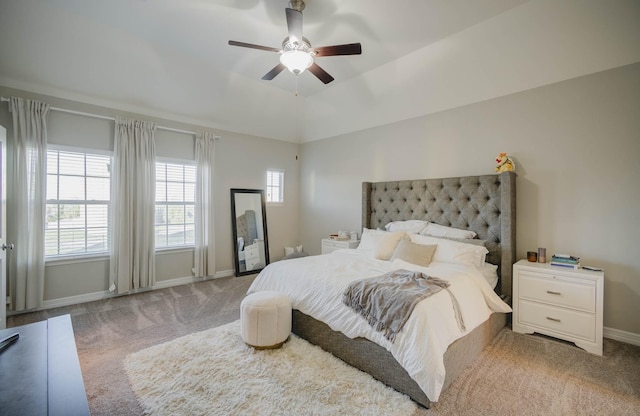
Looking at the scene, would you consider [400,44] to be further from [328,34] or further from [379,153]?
[379,153]

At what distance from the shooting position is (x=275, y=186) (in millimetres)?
5984

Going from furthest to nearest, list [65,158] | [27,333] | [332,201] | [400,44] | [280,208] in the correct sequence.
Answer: [280,208], [332,201], [65,158], [400,44], [27,333]

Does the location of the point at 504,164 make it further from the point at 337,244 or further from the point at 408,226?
the point at 337,244

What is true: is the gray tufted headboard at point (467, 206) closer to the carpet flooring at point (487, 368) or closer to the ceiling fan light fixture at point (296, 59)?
the carpet flooring at point (487, 368)

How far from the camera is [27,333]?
153 cm

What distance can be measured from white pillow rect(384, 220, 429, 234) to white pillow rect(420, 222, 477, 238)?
7 cm

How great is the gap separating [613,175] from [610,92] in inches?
31.4

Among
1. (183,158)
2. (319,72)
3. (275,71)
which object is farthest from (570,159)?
(183,158)

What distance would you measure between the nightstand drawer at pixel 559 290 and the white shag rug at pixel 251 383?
183cm

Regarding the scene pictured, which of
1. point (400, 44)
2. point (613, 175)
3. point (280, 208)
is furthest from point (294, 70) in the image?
point (280, 208)

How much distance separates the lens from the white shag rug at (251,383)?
5.89 ft

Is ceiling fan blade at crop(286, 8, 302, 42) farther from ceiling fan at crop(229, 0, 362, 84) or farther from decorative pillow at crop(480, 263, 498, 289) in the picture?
decorative pillow at crop(480, 263, 498, 289)

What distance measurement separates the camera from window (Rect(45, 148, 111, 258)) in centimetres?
364

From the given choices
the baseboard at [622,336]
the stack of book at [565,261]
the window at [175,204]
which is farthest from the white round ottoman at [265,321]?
the baseboard at [622,336]
